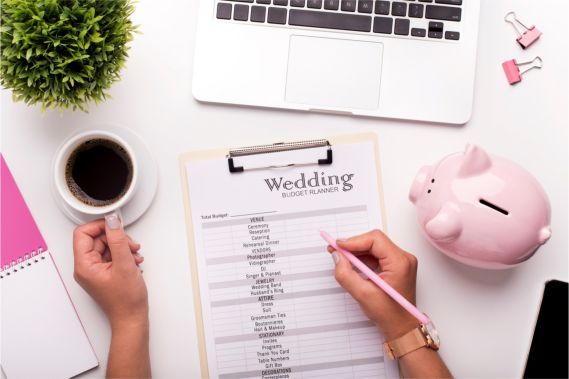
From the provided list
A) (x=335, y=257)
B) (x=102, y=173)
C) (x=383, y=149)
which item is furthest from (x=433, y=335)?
(x=102, y=173)

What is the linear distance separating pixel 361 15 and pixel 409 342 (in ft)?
1.56

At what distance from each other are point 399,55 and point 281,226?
309mm

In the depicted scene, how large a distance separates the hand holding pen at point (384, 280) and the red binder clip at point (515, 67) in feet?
1.01

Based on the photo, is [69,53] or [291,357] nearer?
[69,53]

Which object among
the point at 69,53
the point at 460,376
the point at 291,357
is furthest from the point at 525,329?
the point at 69,53

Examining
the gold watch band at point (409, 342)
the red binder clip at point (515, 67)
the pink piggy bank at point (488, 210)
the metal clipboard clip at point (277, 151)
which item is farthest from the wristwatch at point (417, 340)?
the red binder clip at point (515, 67)

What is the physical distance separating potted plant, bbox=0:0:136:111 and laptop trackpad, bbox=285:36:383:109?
24cm

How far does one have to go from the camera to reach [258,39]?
0.71 m

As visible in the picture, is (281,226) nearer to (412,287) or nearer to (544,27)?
(412,287)

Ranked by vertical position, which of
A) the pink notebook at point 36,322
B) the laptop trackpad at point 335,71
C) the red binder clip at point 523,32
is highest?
the red binder clip at point 523,32

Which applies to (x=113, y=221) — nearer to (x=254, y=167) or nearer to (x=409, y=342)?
(x=254, y=167)

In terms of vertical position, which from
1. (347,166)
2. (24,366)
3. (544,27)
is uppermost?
(544,27)

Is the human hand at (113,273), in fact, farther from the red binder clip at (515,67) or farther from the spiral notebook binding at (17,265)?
the red binder clip at (515,67)

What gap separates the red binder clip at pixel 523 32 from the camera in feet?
2.35
